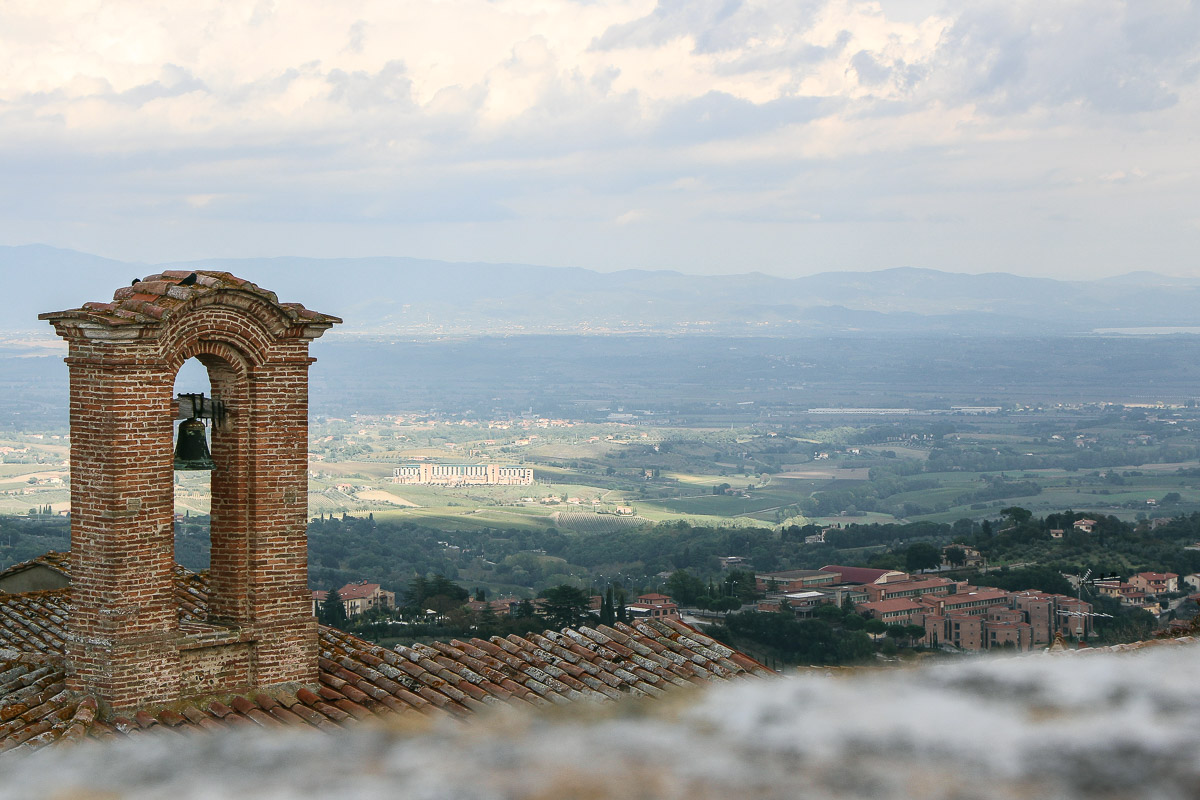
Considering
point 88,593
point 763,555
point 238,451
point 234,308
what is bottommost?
point 763,555

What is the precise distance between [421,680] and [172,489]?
226cm

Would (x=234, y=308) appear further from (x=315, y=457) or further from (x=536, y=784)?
(x=315, y=457)

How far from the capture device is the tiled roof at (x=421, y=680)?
851cm

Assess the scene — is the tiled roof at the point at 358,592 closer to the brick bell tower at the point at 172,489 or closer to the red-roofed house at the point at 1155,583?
the red-roofed house at the point at 1155,583

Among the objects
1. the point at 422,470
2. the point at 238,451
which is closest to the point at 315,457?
the point at 422,470

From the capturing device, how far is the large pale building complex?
161125 mm

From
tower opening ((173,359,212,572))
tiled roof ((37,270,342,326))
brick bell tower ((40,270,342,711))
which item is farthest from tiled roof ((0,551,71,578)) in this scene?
tower opening ((173,359,212,572))

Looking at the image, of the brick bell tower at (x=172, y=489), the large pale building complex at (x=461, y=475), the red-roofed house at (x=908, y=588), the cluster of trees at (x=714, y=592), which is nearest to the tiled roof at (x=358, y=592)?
the cluster of trees at (x=714, y=592)

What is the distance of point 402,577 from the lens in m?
89.6

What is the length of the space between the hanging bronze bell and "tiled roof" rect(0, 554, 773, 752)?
1.21 metres

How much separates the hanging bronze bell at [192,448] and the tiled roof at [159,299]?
41.6 inches

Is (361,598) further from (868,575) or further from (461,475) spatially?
(461,475)

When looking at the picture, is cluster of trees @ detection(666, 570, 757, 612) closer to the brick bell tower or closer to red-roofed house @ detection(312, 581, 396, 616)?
red-roofed house @ detection(312, 581, 396, 616)

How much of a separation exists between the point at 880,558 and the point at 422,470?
281 ft
